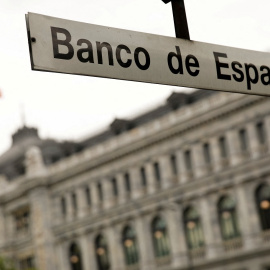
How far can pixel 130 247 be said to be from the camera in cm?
4734

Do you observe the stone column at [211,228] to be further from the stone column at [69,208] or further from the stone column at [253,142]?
the stone column at [69,208]

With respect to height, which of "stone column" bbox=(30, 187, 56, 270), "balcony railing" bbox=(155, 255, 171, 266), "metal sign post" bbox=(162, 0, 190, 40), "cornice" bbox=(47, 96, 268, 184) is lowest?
"metal sign post" bbox=(162, 0, 190, 40)

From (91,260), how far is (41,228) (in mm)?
5102

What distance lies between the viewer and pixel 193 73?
3875mm

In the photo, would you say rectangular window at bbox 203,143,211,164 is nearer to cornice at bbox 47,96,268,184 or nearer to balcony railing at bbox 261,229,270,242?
cornice at bbox 47,96,268,184

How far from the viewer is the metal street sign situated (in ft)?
11.3

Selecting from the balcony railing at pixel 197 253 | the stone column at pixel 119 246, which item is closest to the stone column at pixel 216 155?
the balcony railing at pixel 197 253

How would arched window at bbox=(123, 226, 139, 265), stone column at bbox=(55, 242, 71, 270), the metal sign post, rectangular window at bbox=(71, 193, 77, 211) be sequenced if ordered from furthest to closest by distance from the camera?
1. rectangular window at bbox=(71, 193, 77, 211)
2. stone column at bbox=(55, 242, 71, 270)
3. arched window at bbox=(123, 226, 139, 265)
4. the metal sign post

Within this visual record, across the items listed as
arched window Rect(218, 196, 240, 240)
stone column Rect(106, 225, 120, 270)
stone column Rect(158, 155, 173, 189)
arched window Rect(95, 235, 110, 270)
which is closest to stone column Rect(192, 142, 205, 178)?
stone column Rect(158, 155, 173, 189)

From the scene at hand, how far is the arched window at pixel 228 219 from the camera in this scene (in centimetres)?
4178

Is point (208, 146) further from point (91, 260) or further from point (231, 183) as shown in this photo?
point (91, 260)

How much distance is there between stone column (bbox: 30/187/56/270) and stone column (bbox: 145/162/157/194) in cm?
939

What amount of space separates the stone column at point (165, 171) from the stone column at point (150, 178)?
2.44 ft

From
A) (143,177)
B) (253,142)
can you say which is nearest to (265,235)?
(253,142)
